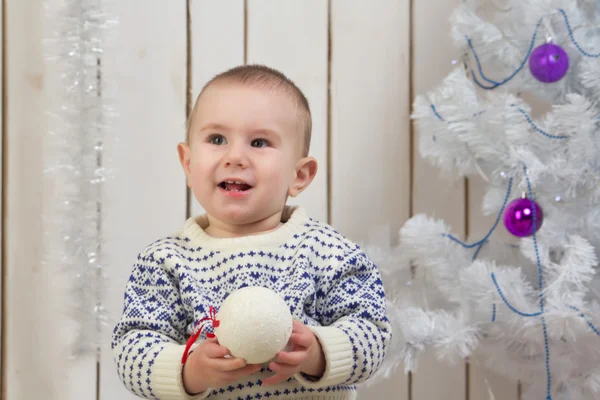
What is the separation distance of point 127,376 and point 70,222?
669 mm

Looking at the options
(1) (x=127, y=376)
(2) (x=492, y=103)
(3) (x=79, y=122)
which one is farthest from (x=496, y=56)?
(1) (x=127, y=376)

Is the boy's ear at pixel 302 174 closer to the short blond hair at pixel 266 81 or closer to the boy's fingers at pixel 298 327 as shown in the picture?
the short blond hair at pixel 266 81

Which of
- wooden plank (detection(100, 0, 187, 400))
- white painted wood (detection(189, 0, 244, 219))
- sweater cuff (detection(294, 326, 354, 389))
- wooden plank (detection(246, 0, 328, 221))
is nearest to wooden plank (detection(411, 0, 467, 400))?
wooden plank (detection(246, 0, 328, 221))

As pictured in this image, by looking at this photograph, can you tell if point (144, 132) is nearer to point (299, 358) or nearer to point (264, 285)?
point (264, 285)

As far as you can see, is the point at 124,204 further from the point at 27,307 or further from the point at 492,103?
the point at 492,103

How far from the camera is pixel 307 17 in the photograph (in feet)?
5.93

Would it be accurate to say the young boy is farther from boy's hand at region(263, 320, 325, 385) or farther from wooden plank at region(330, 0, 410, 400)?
wooden plank at region(330, 0, 410, 400)

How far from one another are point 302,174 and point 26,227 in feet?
2.83

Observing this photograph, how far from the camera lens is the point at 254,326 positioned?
0.76 metres

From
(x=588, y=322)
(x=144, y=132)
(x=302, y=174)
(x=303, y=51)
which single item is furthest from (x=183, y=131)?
(x=588, y=322)

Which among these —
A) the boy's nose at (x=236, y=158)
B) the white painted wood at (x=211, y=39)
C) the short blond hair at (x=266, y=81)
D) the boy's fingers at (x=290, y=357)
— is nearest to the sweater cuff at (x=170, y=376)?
the boy's fingers at (x=290, y=357)

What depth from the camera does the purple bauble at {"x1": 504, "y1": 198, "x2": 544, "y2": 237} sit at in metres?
1.33

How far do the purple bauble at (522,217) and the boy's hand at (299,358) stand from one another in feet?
1.99

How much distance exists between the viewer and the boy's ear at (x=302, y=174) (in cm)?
104
